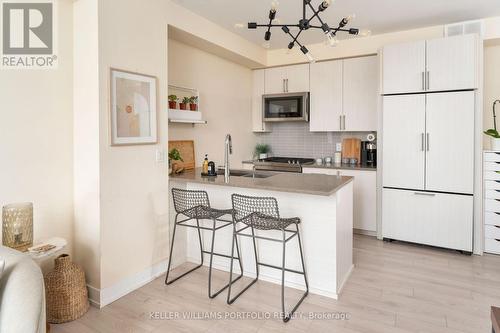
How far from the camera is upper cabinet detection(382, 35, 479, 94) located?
3.54 m

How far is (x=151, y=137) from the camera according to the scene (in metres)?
2.95

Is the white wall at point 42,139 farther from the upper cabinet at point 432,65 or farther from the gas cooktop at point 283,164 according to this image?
the upper cabinet at point 432,65

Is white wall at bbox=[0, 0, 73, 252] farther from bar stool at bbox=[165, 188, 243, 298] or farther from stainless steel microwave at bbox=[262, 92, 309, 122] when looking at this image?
stainless steel microwave at bbox=[262, 92, 309, 122]

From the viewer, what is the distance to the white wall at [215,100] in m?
3.80

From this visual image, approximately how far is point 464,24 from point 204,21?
2.91 metres

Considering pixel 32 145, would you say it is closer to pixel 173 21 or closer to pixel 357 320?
pixel 173 21

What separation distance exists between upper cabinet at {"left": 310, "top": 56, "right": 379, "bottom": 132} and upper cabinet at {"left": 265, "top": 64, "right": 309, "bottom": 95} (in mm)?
139

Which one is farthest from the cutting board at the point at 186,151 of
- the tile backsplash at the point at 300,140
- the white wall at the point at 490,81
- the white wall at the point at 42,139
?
the white wall at the point at 490,81

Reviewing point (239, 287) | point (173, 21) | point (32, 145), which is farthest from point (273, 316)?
point (173, 21)

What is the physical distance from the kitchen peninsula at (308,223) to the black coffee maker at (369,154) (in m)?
1.53

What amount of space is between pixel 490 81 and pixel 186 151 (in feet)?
12.3

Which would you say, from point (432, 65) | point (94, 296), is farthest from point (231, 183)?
point (432, 65)

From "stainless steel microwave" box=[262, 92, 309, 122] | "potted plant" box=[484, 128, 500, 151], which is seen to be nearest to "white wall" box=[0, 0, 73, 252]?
"stainless steel microwave" box=[262, 92, 309, 122]

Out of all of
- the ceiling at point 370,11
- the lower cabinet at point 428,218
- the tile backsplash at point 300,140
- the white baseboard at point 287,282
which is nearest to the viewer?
the white baseboard at point 287,282
